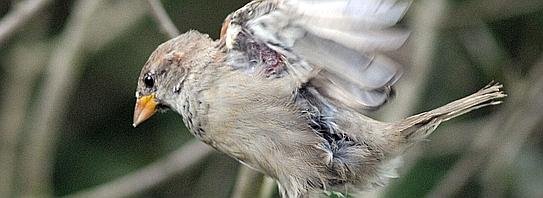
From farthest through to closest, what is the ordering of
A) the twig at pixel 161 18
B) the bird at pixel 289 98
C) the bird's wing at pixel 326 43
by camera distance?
the twig at pixel 161 18, the bird at pixel 289 98, the bird's wing at pixel 326 43

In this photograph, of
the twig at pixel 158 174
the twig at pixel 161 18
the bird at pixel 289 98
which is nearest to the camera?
the bird at pixel 289 98

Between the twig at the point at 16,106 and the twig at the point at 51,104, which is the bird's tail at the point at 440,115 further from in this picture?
the twig at the point at 16,106

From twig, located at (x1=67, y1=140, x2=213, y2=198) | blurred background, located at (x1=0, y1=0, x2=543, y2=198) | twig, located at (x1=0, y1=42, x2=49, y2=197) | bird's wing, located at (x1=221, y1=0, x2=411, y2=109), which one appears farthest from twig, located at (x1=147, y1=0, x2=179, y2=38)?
twig, located at (x1=0, y1=42, x2=49, y2=197)

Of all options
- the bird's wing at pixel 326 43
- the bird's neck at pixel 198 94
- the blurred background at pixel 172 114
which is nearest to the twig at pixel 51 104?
the blurred background at pixel 172 114

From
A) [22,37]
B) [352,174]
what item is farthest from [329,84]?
[22,37]

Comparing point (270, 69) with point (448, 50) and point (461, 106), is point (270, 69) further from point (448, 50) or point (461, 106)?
point (448, 50)

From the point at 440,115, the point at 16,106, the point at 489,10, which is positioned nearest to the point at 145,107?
the point at 440,115
